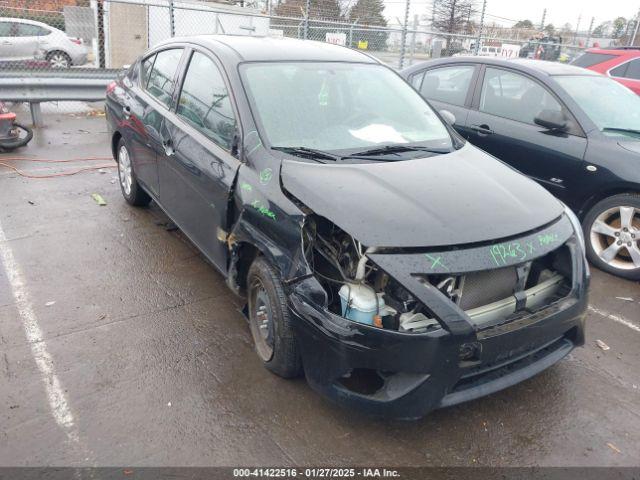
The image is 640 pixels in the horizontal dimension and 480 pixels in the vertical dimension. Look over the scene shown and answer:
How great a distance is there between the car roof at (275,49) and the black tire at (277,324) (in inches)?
61.5

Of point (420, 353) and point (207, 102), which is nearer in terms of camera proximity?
point (420, 353)

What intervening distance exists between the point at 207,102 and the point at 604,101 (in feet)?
13.1

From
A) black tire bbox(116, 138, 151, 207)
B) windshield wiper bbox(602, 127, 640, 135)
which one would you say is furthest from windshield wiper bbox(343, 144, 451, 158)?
black tire bbox(116, 138, 151, 207)

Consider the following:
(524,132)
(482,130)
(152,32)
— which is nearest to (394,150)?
(524,132)

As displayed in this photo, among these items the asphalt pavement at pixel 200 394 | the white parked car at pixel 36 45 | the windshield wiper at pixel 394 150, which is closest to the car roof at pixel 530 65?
the asphalt pavement at pixel 200 394

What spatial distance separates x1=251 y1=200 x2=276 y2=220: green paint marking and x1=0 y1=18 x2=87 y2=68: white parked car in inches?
449

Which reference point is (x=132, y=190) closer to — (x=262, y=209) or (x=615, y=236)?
(x=262, y=209)

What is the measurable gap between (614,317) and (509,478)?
2096 millimetres

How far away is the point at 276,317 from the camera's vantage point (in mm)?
2832

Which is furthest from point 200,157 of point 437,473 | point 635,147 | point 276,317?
point 635,147

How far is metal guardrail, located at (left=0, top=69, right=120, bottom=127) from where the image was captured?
8055 mm

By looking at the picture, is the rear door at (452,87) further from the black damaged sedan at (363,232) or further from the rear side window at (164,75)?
the rear side window at (164,75)

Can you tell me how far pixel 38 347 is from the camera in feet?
10.8

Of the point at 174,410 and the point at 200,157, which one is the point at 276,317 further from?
the point at 200,157
